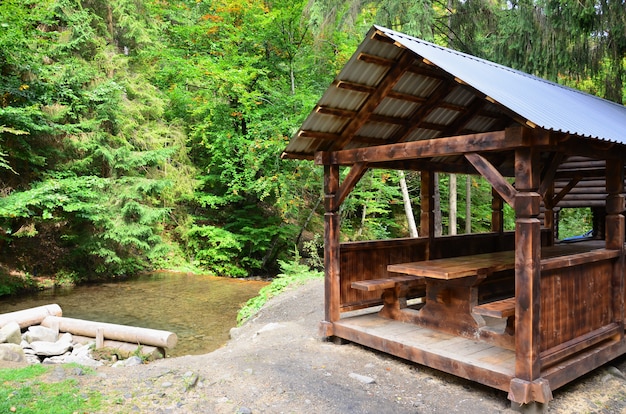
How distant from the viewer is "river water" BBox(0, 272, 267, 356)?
30.1ft

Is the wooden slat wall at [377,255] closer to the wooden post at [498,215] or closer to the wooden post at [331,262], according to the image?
the wooden post at [331,262]

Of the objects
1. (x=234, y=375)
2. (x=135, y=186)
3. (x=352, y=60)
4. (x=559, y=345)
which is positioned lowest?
(x=234, y=375)

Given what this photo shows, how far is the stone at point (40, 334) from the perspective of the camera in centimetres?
Result: 788

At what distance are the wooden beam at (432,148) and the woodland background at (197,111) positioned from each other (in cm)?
661

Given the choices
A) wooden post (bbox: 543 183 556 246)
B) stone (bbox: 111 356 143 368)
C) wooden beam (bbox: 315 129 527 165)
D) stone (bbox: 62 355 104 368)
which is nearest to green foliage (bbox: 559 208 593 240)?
wooden post (bbox: 543 183 556 246)

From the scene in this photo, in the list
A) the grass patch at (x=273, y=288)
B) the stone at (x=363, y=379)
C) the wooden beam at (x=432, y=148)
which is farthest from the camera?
the grass patch at (x=273, y=288)

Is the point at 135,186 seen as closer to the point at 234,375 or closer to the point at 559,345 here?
the point at 234,375

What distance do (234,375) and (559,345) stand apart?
11.6 feet

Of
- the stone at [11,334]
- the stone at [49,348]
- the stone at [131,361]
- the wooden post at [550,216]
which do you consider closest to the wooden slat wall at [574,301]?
the wooden post at [550,216]

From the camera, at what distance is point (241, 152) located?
15.8 metres

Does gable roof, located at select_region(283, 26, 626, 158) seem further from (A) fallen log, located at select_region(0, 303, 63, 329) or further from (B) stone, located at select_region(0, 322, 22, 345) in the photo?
(A) fallen log, located at select_region(0, 303, 63, 329)

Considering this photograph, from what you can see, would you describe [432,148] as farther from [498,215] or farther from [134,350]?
[134,350]

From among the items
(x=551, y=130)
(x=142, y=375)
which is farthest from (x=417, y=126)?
(x=142, y=375)

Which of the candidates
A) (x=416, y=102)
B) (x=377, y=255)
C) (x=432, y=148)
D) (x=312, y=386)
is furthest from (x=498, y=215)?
(x=312, y=386)
